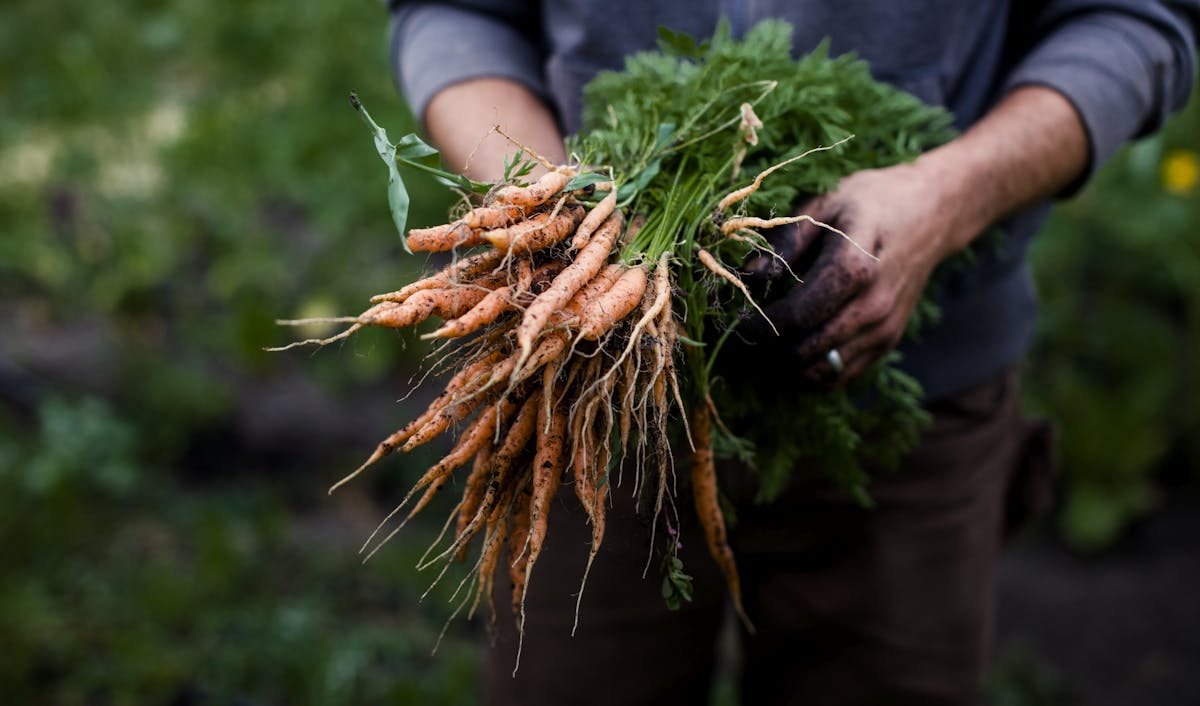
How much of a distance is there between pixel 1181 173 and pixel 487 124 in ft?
9.04

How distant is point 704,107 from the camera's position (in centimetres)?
127

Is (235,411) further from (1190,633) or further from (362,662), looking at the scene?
(1190,633)

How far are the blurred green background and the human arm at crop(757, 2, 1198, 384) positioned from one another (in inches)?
70.6

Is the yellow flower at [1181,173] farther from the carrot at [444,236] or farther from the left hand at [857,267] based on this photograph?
the carrot at [444,236]

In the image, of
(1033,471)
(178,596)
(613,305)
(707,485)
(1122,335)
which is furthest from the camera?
(1122,335)

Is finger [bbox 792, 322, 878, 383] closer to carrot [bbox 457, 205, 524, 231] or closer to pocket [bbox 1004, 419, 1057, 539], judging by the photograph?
carrot [bbox 457, 205, 524, 231]

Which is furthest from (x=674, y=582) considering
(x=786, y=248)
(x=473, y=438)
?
(x=786, y=248)

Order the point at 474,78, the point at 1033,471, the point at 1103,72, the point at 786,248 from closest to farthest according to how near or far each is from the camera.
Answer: the point at 786,248 → the point at 1103,72 → the point at 474,78 → the point at 1033,471

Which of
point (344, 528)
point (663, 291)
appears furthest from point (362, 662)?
point (663, 291)

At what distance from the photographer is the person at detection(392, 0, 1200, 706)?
1.44 m

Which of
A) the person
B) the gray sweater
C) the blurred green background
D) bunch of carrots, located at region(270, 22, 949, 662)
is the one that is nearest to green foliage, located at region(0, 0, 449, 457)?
the blurred green background

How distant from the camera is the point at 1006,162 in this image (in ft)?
4.52

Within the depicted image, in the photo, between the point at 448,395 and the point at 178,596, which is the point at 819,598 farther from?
the point at 178,596

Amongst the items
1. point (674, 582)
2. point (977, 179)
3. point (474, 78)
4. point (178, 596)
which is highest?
point (474, 78)
